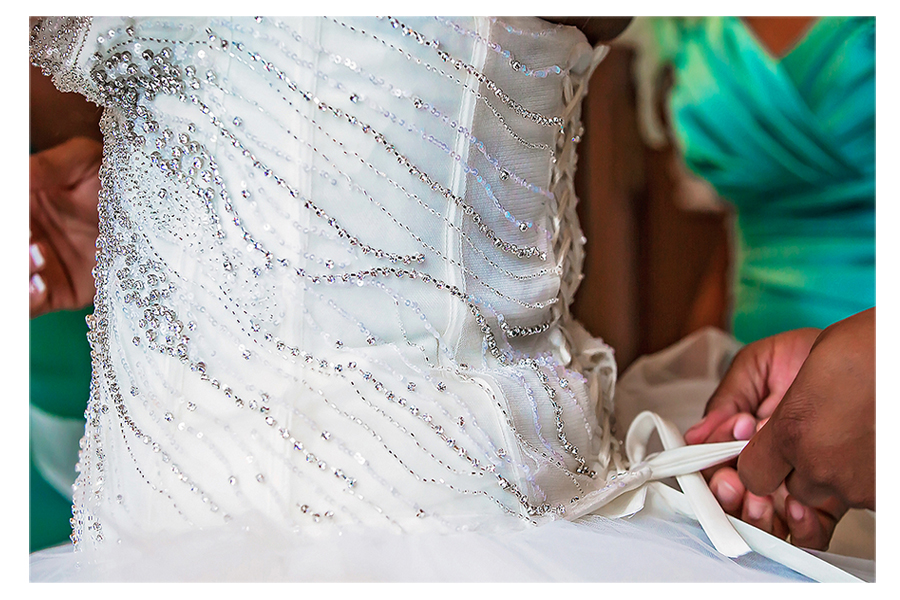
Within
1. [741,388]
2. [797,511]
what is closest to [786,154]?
[741,388]

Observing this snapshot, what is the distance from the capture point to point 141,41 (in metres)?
0.41

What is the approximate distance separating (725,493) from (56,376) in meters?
0.57

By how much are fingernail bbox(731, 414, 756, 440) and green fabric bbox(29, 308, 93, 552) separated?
1.81 ft

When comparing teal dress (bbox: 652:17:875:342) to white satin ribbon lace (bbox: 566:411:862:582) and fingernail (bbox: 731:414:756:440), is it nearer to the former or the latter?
fingernail (bbox: 731:414:756:440)

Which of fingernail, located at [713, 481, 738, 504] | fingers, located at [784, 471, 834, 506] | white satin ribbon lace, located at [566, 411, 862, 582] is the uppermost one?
fingers, located at [784, 471, 834, 506]

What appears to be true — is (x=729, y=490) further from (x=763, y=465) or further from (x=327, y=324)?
(x=327, y=324)

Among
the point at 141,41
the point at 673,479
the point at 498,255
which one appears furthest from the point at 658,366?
the point at 141,41

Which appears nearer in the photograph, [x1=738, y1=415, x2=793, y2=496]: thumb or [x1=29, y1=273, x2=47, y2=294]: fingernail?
[x1=738, y1=415, x2=793, y2=496]: thumb

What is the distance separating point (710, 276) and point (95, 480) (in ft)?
3.97

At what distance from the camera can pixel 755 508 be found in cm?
50

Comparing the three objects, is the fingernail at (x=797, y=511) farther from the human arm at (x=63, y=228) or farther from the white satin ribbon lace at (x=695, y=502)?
the human arm at (x=63, y=228)

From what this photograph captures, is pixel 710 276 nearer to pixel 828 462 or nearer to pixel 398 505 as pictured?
pixel 828 462

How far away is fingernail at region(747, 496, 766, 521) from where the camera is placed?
1.64 ft

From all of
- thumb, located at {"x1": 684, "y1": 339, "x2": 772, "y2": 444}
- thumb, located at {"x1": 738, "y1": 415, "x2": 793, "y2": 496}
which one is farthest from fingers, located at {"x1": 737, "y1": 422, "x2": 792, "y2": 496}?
thumb, located at {"x1": 684, "y1": 339, "x2": 772, "y2": 444}
